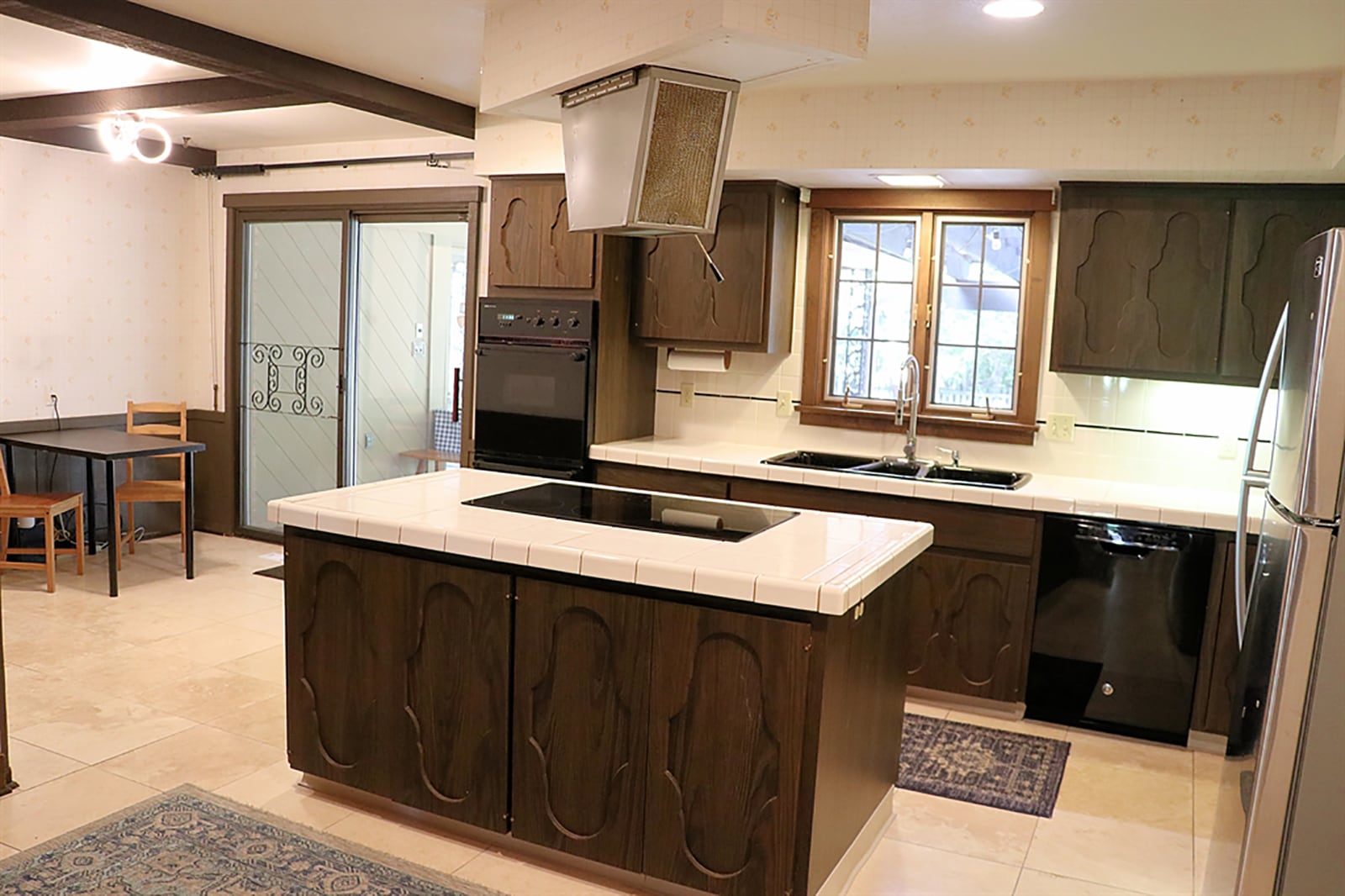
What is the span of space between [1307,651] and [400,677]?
2.27 metres

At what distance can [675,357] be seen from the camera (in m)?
5.16

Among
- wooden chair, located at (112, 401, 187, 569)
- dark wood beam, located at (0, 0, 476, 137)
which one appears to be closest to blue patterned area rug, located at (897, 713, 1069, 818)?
dark wood beam, located at (0, 0, 476, 137)

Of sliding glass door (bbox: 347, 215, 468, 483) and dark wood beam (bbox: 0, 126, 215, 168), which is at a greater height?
dark wood beam (bbox: 0, 126, 215, 168)

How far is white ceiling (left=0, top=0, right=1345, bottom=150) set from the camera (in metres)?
3.09

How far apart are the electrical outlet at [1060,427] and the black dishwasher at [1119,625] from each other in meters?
0.66

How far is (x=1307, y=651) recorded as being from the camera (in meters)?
2.30

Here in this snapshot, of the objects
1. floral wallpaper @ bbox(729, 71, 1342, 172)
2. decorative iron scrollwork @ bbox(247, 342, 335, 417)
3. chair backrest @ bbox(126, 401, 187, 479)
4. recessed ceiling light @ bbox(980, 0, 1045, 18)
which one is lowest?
chair backrest @ bbox(126, 401, 187, 479)

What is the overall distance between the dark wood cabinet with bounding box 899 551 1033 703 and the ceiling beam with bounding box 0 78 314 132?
3253mm

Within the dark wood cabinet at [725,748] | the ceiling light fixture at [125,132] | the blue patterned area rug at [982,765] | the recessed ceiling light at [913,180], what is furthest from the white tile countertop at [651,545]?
the ceiling light fixture at [125,132]

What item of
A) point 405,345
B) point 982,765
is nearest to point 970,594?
point 982,765

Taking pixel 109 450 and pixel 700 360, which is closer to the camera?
pixel 700 360

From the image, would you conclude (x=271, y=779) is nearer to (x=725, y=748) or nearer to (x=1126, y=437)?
(x=725, y=748)

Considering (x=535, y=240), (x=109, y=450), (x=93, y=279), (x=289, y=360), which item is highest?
(x=535, y=240)

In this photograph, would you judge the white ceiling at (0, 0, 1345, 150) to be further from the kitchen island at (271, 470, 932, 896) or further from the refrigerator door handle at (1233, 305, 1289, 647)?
the kitchen island at (271, 470, 932, 896)
